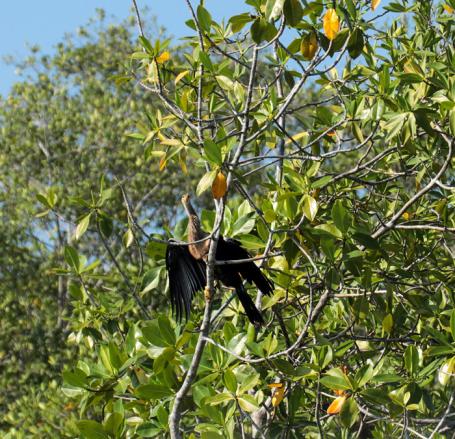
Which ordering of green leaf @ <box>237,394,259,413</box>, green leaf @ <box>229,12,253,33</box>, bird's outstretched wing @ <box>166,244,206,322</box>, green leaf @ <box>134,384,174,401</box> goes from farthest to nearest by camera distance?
1. bird's outstretched wing @ <box>166,244,206,322</box>
2. green leaf @ <box>134,384,174,401</box>
3. green leaf @ <box>229,12,253,33</box>
4. green leaf @ <box>237,394,259,413</box>

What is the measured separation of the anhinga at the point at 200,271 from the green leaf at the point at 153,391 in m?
0.66

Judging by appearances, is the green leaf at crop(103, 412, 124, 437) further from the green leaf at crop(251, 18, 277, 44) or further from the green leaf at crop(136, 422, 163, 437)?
the green leaf at crop(251, 18, 277, 44)

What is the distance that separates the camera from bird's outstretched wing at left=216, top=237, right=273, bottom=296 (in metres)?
4.01

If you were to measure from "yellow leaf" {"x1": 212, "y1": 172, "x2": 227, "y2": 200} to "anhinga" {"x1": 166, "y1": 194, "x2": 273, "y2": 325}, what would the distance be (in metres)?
0.99

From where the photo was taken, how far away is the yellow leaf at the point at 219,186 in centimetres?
305

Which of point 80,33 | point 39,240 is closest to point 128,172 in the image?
point 39,240

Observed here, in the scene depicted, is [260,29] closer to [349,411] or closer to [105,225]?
[105,225]

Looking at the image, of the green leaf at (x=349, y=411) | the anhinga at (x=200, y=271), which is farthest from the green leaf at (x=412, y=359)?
the anhinga at (x=200, y=271)

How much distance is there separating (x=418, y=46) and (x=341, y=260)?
1.65 m

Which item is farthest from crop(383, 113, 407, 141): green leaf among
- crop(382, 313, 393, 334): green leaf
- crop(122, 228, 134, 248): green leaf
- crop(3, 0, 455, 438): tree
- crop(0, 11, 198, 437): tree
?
crop(0, 11, 198, 437): tree

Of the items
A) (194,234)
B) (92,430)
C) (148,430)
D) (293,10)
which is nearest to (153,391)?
(148,430)

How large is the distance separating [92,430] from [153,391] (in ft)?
1.01

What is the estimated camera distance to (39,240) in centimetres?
1246

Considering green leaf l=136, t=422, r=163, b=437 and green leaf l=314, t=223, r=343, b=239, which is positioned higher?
green leaf l=314, t=223, r=343, b=239
